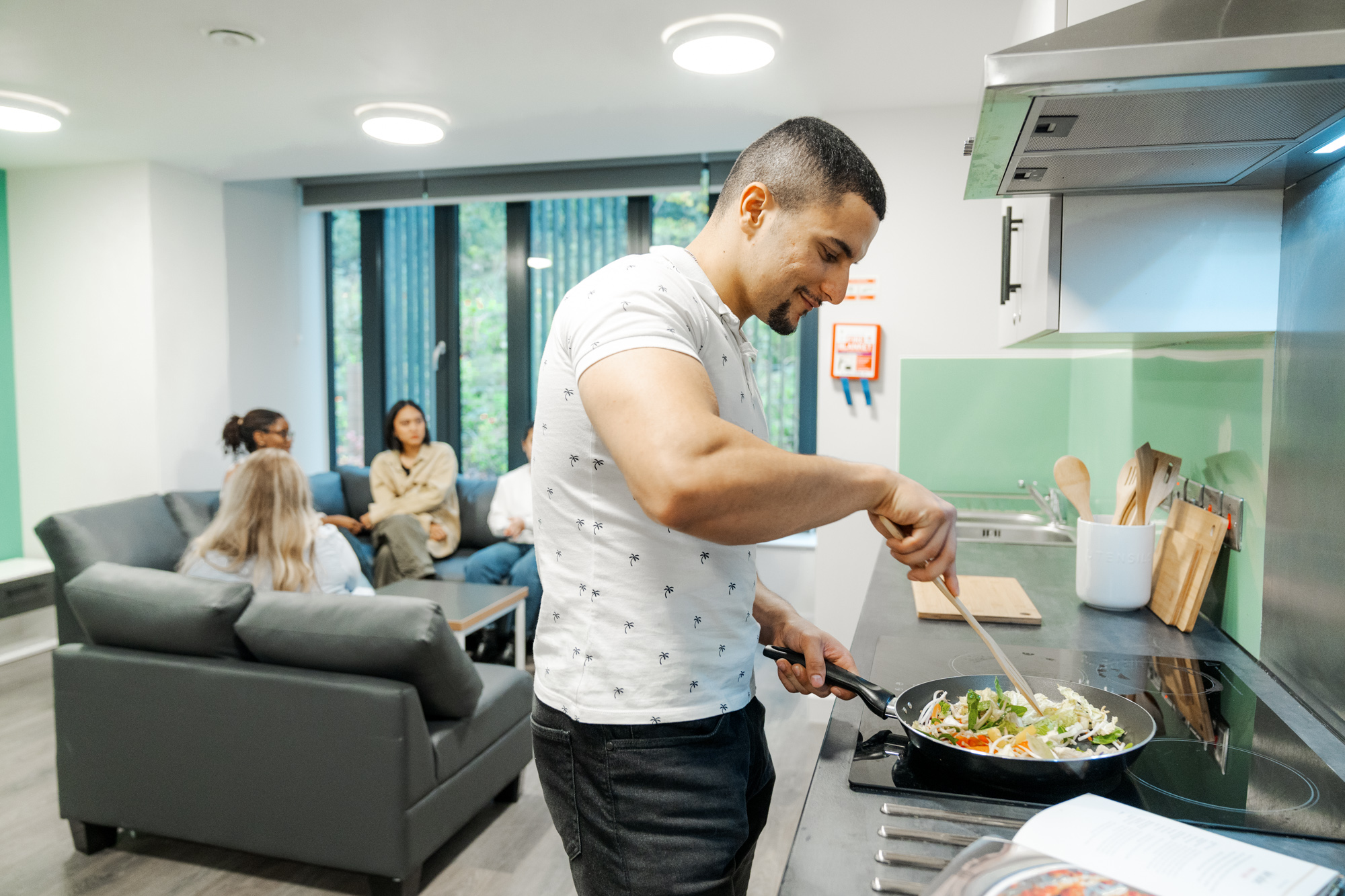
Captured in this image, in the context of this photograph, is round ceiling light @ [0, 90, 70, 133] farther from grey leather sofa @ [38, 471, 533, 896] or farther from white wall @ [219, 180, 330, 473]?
grey leather sofa @ [38, 471, 533, 896]

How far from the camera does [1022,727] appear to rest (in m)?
0.95

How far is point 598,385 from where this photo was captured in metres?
0.74

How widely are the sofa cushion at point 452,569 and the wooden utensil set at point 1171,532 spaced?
298 cm

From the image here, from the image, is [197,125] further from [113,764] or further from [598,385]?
[598,385]

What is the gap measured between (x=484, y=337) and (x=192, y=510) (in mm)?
1774

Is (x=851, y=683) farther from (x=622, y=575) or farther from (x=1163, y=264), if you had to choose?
(x=1163, y=264)

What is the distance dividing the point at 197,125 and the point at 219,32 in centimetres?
112

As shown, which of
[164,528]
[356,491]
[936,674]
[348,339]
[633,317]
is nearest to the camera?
[633,317]

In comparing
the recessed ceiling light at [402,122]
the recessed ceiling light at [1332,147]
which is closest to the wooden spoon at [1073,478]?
the recessed ceiling light at [1332,147]

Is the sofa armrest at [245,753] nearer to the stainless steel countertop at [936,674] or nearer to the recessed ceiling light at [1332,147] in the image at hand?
the stainless steel countertop at [936,674]

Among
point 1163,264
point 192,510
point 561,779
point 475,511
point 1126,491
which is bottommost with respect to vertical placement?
point 475,511

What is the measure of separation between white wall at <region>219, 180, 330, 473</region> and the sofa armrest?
272cm

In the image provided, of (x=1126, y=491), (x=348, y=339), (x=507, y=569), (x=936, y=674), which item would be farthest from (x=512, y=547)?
(x=936, y=674)

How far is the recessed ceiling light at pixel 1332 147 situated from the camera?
3.39 ft
